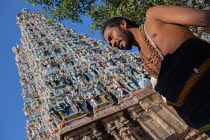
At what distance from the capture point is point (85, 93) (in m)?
9.34

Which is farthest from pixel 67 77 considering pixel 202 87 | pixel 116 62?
pixel 202 87

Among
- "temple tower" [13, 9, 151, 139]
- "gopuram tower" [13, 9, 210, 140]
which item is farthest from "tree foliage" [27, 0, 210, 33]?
"gopuram tower" [13, 9, 210, 140]

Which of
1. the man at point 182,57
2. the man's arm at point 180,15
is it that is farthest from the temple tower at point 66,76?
the man's arm at point 180,15

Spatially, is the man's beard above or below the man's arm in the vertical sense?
above

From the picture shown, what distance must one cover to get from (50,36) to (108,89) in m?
12.0

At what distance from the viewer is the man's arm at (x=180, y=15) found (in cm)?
152

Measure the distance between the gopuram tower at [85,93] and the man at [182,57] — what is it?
4223 mm

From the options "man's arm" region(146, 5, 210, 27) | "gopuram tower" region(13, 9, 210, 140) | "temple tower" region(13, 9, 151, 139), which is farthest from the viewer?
"temple tower" region(13, 9, 151, 139)

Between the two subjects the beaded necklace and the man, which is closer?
the man

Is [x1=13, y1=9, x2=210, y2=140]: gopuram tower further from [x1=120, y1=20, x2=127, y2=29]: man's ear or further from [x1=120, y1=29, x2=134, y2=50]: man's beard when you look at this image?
[x1=120, y1=20, x2=127, y2=29]: man's ear

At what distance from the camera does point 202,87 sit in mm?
Answer: 1551

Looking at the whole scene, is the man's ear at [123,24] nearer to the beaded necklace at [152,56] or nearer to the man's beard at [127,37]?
the man's beard at [127,37]

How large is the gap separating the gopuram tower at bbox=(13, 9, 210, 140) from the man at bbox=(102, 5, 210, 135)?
4.22 m

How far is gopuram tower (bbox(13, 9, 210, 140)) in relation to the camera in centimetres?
604
